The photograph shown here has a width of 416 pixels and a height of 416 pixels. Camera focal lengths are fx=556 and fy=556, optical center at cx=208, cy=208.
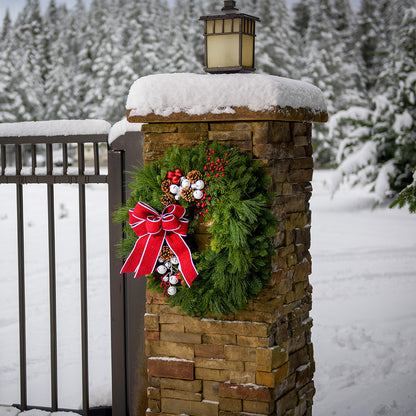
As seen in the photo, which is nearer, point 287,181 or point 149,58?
point 287,181

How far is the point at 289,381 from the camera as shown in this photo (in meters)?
2.49

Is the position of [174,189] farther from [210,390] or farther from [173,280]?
[210,390]

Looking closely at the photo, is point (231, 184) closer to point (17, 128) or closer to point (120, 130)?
point (120, 130)

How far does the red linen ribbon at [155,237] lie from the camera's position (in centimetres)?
221

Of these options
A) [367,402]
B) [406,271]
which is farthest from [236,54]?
[406,271]

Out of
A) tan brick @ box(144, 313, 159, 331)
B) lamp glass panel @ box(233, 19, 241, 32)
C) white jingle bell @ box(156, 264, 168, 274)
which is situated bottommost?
tan brick @ box(144, 313, 159, 331)

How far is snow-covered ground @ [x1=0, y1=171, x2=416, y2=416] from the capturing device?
12.2 feet

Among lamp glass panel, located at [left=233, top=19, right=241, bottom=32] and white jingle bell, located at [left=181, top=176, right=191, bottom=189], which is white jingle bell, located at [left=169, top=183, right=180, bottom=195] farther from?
lamp glass panel, located at [left=233, top=19, right=241, bottom=32]

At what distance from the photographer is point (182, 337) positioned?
95.1 inches

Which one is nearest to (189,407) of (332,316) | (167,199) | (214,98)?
(167,199)

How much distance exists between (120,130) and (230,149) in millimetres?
795

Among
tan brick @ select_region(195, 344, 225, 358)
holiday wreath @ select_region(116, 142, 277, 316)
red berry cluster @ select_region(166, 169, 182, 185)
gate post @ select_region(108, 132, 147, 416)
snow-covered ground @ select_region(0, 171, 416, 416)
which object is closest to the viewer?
holiday wreath @ select_region(116, 142, 277, 316)

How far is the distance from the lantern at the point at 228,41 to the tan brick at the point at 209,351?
1.20m

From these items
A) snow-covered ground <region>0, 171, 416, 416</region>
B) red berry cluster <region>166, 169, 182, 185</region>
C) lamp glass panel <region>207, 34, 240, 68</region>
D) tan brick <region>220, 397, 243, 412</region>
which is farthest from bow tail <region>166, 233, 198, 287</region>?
snow-covered ground <region>0, 171, 416, 416</region>
